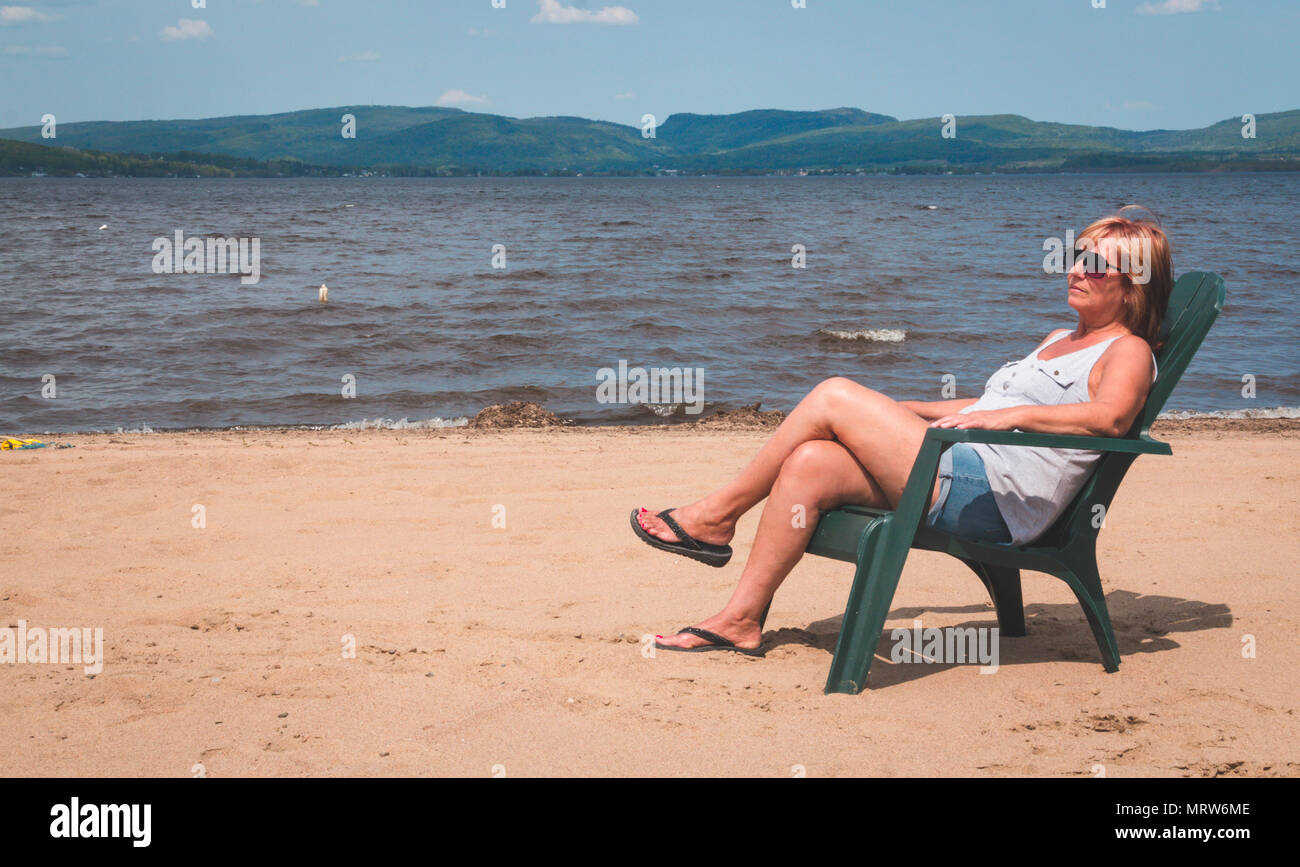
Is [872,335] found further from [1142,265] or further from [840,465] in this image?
[840,465]

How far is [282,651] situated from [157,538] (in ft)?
6.01

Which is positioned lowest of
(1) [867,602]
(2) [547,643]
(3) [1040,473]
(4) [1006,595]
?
(2) [547,643]

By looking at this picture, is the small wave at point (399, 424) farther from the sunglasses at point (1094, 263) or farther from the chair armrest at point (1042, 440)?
the chair armrest at point (1042, 440)

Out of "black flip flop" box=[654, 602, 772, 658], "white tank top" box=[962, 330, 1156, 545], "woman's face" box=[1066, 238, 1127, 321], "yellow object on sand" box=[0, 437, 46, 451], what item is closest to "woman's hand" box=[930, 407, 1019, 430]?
"white tank top" box=[962, 330, 1156, 545]

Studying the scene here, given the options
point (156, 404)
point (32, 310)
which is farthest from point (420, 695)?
point (32, 310)

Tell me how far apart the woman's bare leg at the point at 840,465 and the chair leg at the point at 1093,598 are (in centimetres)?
51

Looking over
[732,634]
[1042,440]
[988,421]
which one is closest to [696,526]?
[732,634]

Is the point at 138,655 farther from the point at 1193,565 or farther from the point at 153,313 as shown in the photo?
the point at 153,313

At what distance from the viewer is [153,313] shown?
49.7 ft

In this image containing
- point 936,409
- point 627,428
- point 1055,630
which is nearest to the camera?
point 936,409

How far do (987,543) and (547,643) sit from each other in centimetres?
148

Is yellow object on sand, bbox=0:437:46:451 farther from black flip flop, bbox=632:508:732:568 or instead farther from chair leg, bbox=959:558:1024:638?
chair leg, bbox=959:558:1024:638

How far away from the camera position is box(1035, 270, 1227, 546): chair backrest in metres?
3.02

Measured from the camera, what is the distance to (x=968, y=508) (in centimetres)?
302
